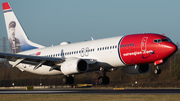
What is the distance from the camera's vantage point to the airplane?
1468 inches

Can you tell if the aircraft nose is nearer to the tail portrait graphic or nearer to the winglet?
the tail portrait graphic

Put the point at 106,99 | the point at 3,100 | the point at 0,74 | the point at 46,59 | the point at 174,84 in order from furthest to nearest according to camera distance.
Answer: the point at 0,74, the point at 174,84, the point at 46,59, the point at 3,100, the point at 106,99

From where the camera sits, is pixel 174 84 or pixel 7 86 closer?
pixel 174 84

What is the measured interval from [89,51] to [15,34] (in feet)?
64.4

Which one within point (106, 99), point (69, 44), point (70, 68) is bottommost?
point (106, 99)

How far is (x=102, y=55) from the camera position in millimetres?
41375

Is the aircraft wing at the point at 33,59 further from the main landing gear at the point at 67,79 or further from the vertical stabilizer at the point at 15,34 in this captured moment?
the vertical stabilizer at the point at 15,34

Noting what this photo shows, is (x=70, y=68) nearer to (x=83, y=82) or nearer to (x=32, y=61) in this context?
(x=32, y=61)

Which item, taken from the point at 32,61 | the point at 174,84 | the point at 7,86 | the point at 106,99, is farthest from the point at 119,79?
the point at 106,99

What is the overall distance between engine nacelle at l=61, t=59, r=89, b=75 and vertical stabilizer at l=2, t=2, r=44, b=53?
16210 mm

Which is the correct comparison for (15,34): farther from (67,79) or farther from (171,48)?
(171,48)

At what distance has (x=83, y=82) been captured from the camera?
67812mm

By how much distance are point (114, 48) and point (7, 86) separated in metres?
37.6

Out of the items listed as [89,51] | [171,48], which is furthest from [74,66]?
[171,48]
